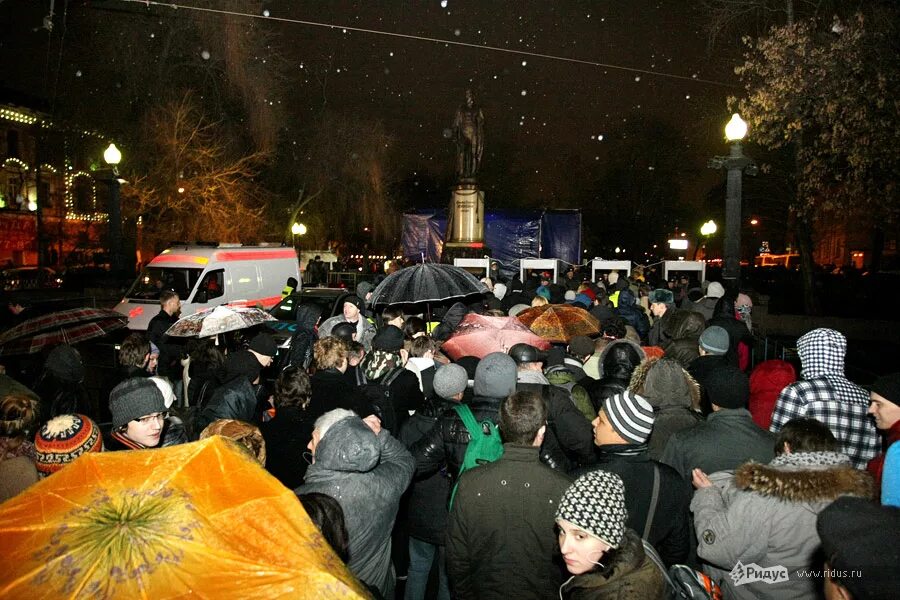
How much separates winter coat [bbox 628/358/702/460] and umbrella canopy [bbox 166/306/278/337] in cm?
464

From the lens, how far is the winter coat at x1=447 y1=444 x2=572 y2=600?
9.39ft

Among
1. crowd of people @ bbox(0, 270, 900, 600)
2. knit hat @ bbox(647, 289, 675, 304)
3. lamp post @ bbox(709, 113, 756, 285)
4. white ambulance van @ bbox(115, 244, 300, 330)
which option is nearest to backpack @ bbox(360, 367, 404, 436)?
crowd of people @ bbox(0, 270, 900, 600)

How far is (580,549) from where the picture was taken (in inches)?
85.0

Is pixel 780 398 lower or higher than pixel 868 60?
lower

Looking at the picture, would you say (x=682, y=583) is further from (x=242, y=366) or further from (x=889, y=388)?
(x=242, y=366)

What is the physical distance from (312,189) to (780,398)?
31611 millimetres

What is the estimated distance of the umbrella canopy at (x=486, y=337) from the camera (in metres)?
6.27

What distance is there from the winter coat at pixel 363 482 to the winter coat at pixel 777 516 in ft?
4.93

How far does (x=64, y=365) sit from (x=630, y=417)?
4712 millimetres

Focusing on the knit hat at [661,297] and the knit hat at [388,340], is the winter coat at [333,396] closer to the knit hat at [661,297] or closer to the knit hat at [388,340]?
the knit hat at [388,340]

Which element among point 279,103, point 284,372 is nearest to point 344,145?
point 279,103

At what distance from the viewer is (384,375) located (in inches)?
206

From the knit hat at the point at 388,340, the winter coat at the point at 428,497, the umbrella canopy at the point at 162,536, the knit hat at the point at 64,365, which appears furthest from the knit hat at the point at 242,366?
the umbrella canopy at the point at 162,536

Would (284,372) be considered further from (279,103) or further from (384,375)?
(279,103)
